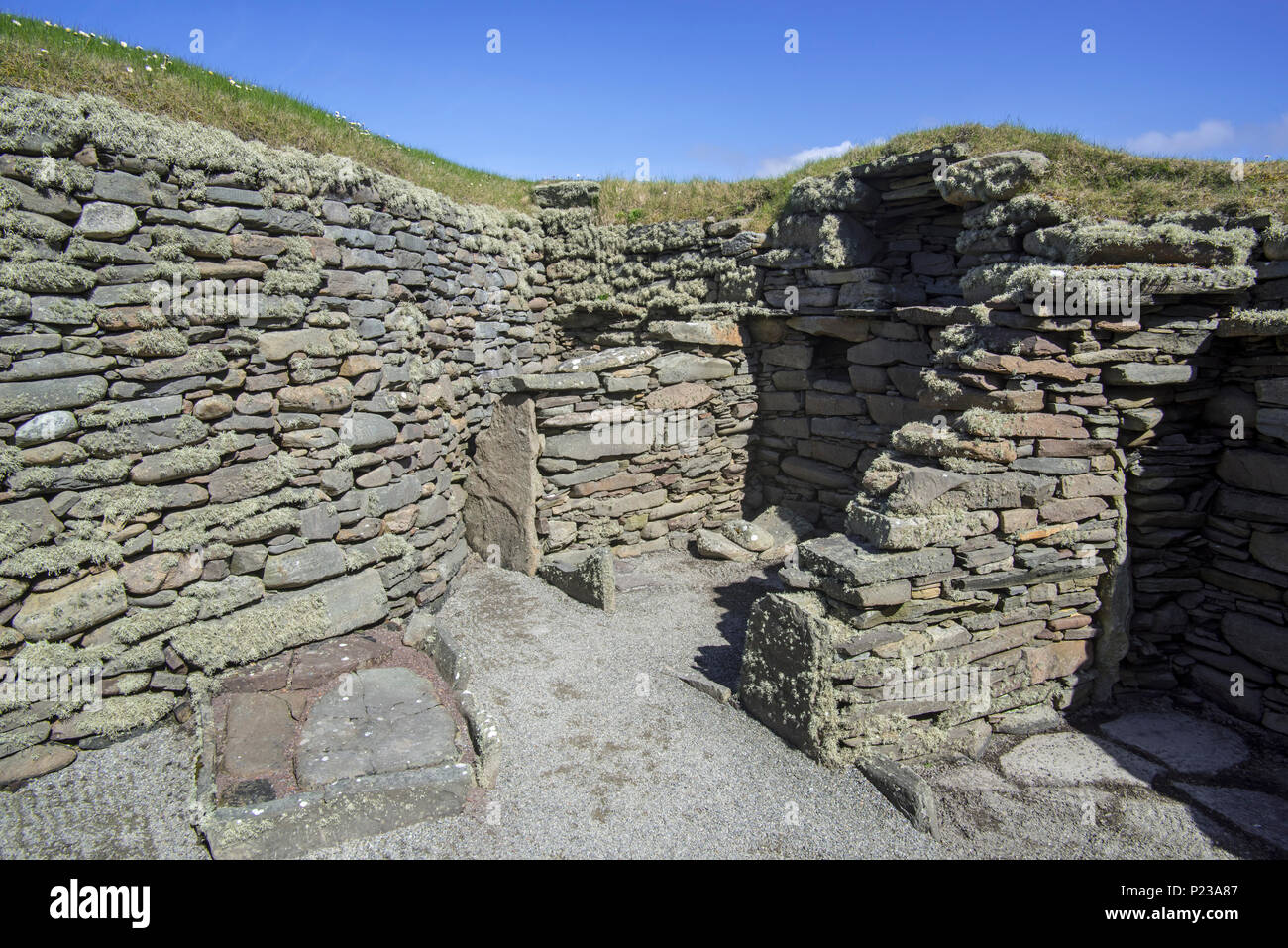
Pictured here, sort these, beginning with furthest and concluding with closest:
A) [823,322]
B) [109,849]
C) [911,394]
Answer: [823,322] → [911,394] → [109,849]

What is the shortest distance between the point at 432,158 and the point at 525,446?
15.9 feet

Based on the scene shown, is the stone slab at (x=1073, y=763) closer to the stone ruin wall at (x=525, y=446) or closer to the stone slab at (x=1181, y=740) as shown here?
the stone slab at (x=1181, y=740)

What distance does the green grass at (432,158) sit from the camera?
5.86m

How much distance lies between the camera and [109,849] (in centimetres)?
469

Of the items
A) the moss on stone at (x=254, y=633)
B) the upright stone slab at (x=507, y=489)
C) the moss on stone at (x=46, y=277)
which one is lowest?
the moss on stone at (x=254, y=633)

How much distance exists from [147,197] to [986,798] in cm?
764

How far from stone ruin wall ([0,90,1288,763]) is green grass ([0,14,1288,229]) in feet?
1.43

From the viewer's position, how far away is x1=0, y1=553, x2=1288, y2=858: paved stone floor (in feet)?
16.0

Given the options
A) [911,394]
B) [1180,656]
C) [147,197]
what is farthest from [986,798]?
[147,197]

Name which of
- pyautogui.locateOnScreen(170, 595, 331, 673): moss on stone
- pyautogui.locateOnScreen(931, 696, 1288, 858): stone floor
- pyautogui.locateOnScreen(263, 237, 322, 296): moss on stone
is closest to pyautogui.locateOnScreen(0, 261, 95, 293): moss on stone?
pyautogui.locateOnScreen(263, 237, 322, 296): moss on stone

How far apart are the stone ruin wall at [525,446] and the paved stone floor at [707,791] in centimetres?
38

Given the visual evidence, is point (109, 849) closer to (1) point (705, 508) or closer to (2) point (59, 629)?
(2) point (59, 629)

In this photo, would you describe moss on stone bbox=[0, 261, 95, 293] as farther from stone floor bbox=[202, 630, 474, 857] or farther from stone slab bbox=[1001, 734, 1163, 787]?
stone slab bbox=[1001, 734, 1163, 787]

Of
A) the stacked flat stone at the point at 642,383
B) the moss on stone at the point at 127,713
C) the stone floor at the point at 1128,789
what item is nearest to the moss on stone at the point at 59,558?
the moss on stone at the point at 127,713
